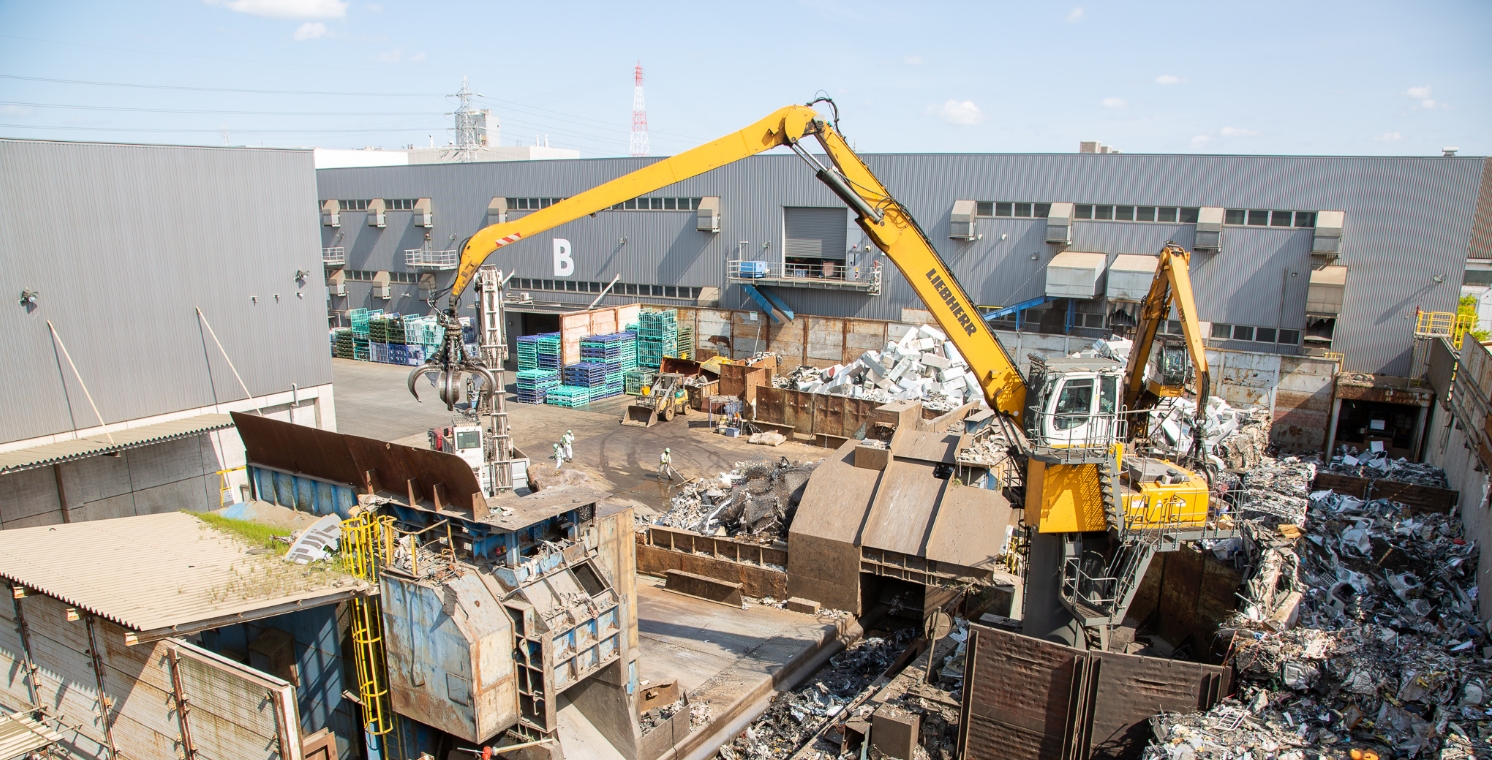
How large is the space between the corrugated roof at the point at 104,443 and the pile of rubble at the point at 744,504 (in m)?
9.00

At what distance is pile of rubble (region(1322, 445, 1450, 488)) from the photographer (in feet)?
58.1

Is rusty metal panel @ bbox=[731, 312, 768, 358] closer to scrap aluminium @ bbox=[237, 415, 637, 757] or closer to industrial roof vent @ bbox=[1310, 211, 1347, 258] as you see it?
industrial roof vent @ bbox=[1310, 211, 1347, 258]

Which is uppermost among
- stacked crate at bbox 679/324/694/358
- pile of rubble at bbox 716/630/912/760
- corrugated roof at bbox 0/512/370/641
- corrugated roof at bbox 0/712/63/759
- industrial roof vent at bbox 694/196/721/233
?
A: industrial roof vent at bbox 694/196/721/233

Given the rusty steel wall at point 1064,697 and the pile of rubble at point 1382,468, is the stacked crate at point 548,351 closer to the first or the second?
the rusty steel wall at point 1064,697

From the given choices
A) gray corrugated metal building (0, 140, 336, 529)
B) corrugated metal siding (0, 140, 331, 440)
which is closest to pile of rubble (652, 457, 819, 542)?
gray corrugated metal building (0, 140, 336, 529)

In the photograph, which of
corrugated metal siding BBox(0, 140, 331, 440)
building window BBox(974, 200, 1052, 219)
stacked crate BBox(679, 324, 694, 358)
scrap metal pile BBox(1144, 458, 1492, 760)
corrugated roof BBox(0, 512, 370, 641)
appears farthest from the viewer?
stacked crate BBox(679, 324, 694, 358)

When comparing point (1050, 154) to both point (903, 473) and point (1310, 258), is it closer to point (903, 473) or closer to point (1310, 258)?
point (1310, 258)

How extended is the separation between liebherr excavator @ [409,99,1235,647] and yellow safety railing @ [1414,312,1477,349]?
1616 cm

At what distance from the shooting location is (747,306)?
3162 cm

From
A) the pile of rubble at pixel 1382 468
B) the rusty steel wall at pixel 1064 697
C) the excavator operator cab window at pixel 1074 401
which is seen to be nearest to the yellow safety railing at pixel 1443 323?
the pile of rubble at pixel 1382 468

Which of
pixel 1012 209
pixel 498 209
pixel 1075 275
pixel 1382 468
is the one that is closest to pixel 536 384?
pixel 498 209

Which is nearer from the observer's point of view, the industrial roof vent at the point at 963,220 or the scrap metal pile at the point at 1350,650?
the scrap metal pile at the point at 1350,650

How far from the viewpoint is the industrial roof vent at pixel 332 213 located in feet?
136

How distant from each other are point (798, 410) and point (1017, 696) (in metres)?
15.3
